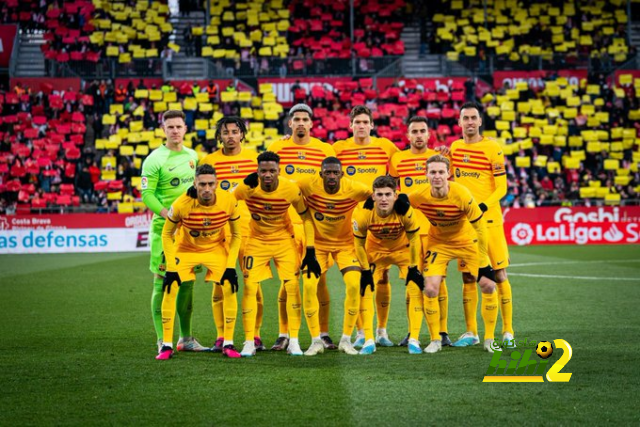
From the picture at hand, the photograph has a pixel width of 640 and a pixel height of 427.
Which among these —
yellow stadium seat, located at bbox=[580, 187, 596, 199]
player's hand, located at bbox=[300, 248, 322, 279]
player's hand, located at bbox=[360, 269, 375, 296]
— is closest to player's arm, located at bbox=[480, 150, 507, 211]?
player's hand, located at bbox=[360, 269, 375, 296]

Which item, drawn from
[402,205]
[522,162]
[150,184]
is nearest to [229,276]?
[150,184]

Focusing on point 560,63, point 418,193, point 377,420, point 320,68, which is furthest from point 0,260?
point 560,63

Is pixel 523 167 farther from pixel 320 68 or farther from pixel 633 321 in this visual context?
pixel 633 321

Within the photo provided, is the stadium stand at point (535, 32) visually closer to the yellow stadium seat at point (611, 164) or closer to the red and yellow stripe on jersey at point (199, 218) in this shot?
the yellow stadium seat at point (611, 164)

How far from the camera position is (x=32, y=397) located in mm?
6547

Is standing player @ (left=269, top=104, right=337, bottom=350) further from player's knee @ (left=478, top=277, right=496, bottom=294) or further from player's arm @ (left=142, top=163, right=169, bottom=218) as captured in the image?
player's knee @ (left=478, top=277, right=496, bottom=294)

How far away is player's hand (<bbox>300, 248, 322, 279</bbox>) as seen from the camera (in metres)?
8.50

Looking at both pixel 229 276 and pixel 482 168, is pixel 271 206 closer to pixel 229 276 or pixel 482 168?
pixel 229 276

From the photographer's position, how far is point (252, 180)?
8.48m

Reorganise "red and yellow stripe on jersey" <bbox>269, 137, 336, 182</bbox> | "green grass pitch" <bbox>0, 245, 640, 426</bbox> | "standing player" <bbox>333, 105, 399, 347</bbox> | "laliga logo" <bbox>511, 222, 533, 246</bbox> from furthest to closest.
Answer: "laliga logo" <bbox>511, 222, 533, 246</bbox> < "standing player" <bbox>333, 105, 399, 347</bbox> < "red and yellow stripe on jersey" <bbox>269, 137, 336, 182</bbox> < "green grass pitch" <bbox>0, 245, 640, 426</bbox>

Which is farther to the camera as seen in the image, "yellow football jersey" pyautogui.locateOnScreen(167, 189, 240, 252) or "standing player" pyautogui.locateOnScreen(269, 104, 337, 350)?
"standing player" pyautogui.locateOnScreen(269, 104, 337, 350)

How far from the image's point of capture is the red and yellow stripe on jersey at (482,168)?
9.25m

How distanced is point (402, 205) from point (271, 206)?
4.34 ft

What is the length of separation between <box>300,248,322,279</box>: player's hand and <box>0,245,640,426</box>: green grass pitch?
0.88 meters
